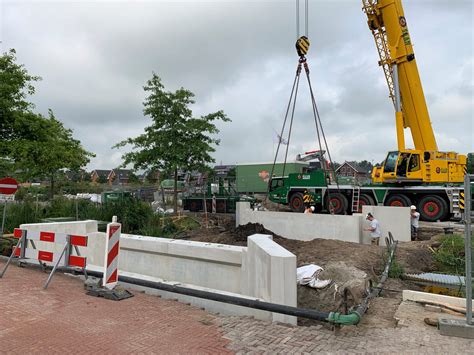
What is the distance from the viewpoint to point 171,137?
1681 centimetres

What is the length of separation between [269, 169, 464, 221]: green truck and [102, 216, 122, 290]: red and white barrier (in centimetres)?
1226

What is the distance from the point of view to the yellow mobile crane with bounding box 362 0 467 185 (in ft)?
54.6

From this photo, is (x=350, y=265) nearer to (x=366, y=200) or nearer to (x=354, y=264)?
(x=354, y=264)

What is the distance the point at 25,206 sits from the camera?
13.2 m

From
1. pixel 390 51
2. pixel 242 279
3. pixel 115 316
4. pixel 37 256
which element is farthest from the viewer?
pixel 390 51

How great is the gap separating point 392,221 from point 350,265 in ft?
18.7

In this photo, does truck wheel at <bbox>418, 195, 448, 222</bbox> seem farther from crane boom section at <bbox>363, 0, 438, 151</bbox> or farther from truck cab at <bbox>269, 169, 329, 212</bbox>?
truck cab at <bbox>269, 169, 329, 212</bbox>

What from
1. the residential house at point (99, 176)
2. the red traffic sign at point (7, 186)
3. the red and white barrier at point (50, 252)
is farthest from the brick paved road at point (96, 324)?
the residential house at point (99, 176)

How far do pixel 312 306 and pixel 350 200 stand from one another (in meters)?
14.4

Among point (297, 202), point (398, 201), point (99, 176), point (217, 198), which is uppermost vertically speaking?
point (99, 176)

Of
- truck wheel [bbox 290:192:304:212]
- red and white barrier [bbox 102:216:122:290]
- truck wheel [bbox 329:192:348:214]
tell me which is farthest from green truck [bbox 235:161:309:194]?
red and white barrier [bbox 102:216:122:290]

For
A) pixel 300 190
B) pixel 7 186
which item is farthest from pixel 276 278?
pixel 300 190

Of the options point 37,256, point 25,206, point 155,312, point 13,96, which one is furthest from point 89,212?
point 155,312

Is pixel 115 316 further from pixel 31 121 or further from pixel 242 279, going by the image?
pixel 31 121
